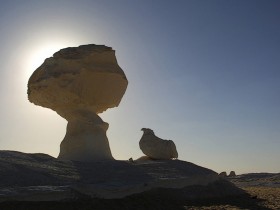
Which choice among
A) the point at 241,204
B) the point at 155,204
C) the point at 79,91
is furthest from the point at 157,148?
the point at 155,204

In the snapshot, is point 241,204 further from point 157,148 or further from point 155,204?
point 157,148

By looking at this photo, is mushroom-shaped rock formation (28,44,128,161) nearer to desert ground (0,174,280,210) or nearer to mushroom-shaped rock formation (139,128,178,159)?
mushroom-shaped rock formation (139,128,178,159)

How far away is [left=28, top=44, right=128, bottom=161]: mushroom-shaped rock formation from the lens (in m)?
20.5

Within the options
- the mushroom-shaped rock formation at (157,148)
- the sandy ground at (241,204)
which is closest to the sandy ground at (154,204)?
the sandy ground at (241,204)

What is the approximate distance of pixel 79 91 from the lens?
21.2m

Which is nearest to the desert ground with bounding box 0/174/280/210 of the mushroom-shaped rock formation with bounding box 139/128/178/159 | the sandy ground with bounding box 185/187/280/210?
the sandy ground with bounding box 185/187/280/210

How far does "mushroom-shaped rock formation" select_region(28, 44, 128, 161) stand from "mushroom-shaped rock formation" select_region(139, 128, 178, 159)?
2.37 m

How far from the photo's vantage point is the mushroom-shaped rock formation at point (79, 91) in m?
20.5

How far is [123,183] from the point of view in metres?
14.2

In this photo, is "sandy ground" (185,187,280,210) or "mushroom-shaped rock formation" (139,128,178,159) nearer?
"sandy ground" (185,187,280,210)

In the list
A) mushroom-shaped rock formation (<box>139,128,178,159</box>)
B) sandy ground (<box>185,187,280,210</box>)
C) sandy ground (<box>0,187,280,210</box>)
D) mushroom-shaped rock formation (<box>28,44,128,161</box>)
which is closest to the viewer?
sandy ground (<box>0,187,280,210</box>)

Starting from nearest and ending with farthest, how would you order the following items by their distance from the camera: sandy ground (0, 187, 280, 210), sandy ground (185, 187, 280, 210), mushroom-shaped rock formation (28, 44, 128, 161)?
sandy ground (0, 187, 280, 210) < sandy ground (185, 187, 280, 210) < mushroom-shaped rock formation (28, 44, 128, 161)

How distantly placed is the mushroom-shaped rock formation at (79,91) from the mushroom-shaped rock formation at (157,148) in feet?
7.79

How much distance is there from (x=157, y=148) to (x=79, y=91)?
17.3 ft
